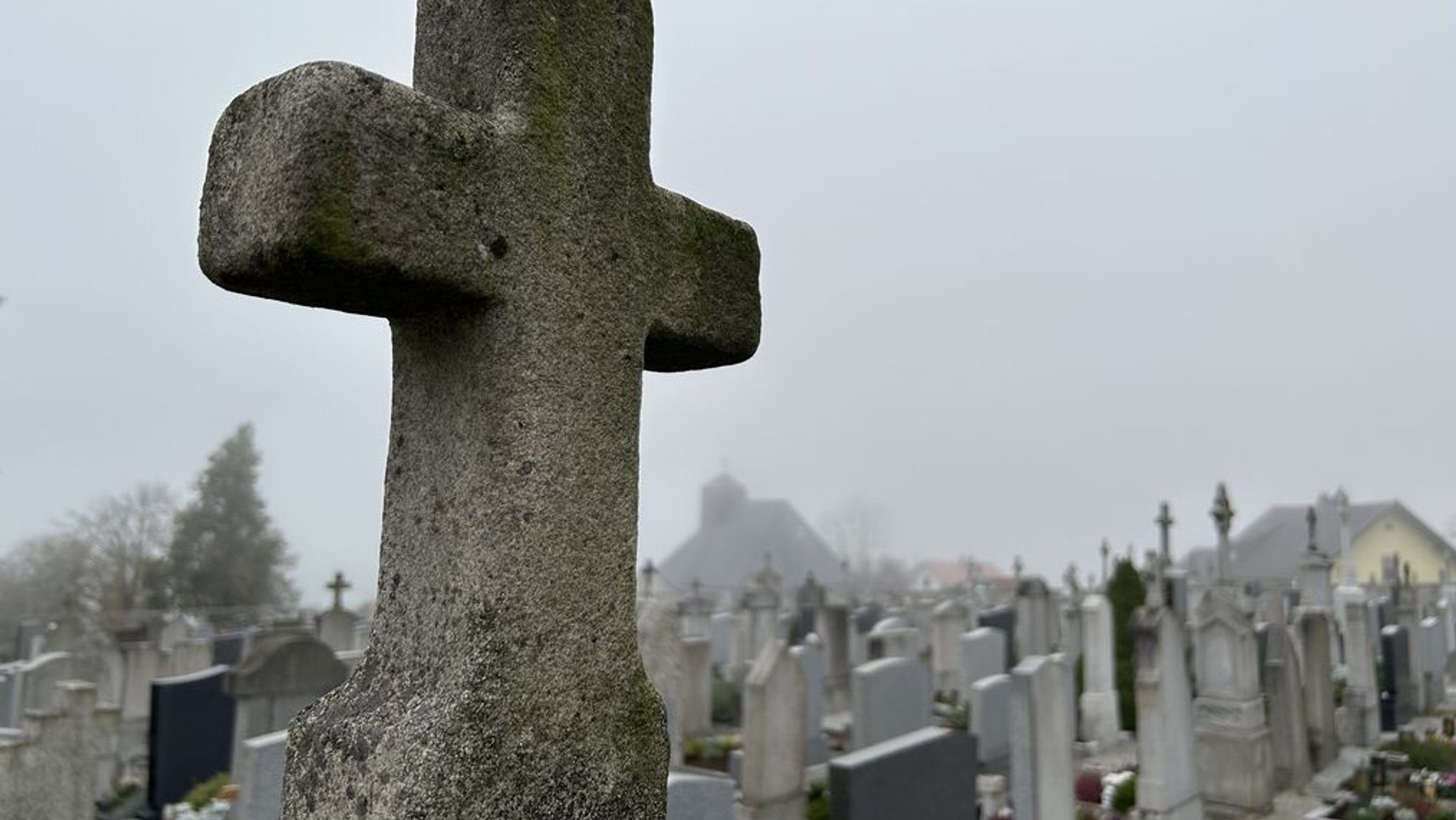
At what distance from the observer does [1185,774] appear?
27.1 feet

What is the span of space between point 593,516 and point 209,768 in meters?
8.48

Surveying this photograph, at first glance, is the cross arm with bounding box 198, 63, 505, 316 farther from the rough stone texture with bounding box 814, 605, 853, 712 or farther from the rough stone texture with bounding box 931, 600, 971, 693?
the rough stone texture with bounding box 931, 600, 971, 693

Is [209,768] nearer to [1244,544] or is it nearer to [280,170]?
[280,170]

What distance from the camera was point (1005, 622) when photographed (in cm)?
1683

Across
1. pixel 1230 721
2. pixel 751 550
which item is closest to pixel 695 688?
pixel 1230 721

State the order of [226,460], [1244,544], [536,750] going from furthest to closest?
1. [1244,544]
2. [226,460]
3. [536,750]

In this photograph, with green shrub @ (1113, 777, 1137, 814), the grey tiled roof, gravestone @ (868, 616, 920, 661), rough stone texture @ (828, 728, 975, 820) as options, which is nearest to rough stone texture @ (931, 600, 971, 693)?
gravestone @ (868, 616, 920, 661)

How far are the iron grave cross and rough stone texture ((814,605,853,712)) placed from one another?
13.2 meters

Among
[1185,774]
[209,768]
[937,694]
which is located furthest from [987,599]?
[209,768]

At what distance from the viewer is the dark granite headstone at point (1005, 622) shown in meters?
16.3

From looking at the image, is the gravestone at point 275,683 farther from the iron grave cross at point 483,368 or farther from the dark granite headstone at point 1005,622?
the dark granite headstone at point 1005,622

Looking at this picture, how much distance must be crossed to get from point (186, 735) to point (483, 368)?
8.50 m

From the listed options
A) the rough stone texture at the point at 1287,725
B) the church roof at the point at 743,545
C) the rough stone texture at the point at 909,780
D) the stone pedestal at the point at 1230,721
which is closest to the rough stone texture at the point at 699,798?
the rough stone texture at the point at 909,780

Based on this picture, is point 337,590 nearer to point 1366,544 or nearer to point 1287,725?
point 1287,725
